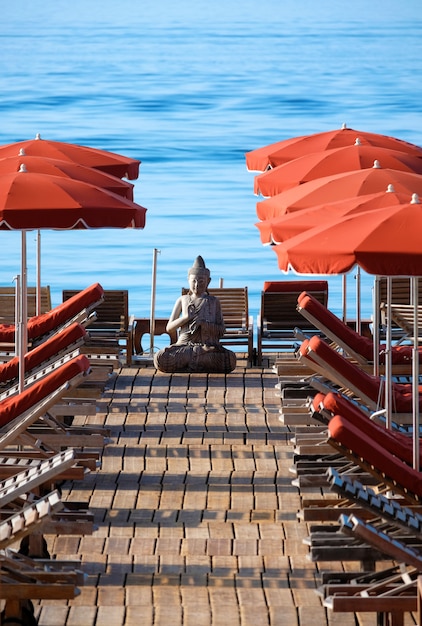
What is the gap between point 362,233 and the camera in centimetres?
725

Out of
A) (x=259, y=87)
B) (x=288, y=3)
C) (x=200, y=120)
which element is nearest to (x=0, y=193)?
(x=200, y=120)

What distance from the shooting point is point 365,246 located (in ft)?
23.4

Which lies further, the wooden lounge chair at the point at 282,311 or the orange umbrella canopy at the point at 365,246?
the wooden lounge chair at the point at 282,311

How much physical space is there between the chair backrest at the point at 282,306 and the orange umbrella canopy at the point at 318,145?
50.2 inches

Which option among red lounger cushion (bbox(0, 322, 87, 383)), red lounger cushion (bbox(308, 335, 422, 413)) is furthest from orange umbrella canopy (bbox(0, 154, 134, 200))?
red lounger cushion (bbox(308, 335, 422, 413))

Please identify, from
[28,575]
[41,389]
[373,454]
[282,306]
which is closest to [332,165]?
[282,306]

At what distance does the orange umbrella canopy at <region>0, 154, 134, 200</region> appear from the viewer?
36.5 ft

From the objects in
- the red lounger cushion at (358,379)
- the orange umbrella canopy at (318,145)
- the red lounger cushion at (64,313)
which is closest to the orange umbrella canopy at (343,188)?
the red lounger cushion at (64,313)

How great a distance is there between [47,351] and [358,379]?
2.24 metres

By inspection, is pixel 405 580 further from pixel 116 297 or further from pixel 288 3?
pixel 288 3

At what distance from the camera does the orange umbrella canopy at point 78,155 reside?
12867 mm

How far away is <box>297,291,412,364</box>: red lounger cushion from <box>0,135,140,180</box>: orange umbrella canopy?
9.59 feet

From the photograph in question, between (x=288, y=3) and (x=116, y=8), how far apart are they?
15.6 meters

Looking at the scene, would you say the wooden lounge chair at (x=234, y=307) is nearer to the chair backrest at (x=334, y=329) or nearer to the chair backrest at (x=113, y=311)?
the chair backrest at (x=113, y=311)
